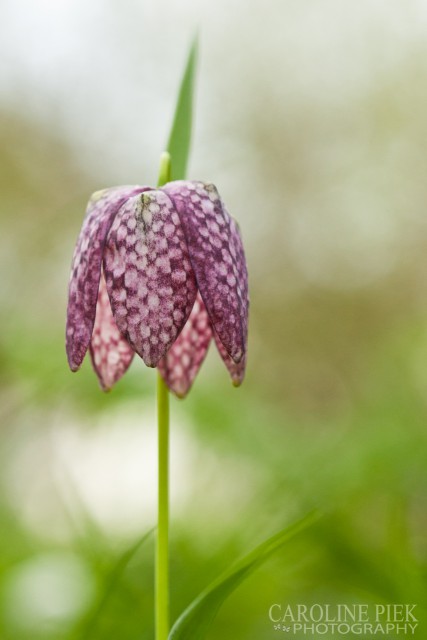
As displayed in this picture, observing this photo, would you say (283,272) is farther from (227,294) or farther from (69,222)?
(227,294)

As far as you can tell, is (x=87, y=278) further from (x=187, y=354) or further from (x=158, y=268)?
(x=187, y=354)

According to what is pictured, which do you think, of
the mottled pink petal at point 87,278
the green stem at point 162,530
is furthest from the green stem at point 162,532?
the mottled pink petal at point 87,278

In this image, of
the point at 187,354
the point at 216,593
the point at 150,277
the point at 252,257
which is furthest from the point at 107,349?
the point at 252,257

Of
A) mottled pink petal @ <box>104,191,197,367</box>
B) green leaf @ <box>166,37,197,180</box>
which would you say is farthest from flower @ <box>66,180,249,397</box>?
green leaf @ <box>166,37,197,180</box>

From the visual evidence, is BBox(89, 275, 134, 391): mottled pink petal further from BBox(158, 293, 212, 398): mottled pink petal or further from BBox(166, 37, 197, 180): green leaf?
BBox(166, 37, 197, 180): green leaf

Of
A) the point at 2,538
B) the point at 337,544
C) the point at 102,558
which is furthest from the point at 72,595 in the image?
the point at 2,538

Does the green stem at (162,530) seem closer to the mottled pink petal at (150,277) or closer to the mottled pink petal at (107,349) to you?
the mottled pink petal at (150,277)
